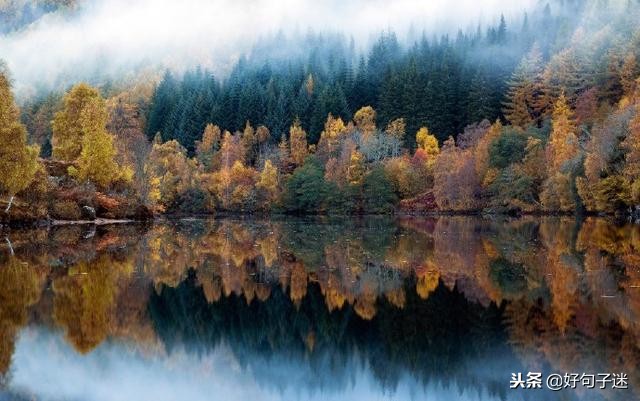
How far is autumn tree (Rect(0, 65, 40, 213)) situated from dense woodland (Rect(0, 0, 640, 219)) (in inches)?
4.3

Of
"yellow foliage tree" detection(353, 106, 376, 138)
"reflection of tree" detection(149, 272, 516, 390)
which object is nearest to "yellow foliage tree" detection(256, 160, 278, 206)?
"yellow foliage tree" detection(353, 106, 376, 138)

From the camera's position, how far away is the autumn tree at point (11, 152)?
38.7 meters

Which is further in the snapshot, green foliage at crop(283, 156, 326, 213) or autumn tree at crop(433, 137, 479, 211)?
green foliage at crop(283, 156, 326, 213)

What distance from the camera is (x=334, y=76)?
140 m

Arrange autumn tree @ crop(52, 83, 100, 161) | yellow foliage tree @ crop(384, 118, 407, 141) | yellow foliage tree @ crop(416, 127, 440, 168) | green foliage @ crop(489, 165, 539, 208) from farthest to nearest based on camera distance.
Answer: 1. yellow foliage tree @ crop(384, 118, 407, 141)
2. yellow foliage tree @ crop(416, 127, 440, 168)
3. green foliage @ crop(489, 165, 539, 208)
4. autumn tree @ crop(52, 83, 100, 161)

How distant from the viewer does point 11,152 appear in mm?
38812

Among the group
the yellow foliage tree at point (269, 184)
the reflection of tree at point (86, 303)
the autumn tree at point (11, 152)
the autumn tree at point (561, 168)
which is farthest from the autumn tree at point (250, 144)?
the reflection of tree at point (86, 303)

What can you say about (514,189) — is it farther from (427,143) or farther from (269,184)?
(269,184)

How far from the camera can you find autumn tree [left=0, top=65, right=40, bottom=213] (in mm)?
38688

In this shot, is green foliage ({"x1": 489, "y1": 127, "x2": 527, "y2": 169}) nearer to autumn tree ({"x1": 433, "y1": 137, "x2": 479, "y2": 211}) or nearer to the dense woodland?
the dense woodland

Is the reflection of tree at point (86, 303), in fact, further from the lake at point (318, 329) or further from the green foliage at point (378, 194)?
the green foliage at point (378, 194)

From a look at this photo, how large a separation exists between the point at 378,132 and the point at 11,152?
236ft

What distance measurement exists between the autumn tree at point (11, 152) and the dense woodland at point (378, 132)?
11 cm

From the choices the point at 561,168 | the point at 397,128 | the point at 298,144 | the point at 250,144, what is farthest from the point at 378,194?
the point at 250,144
